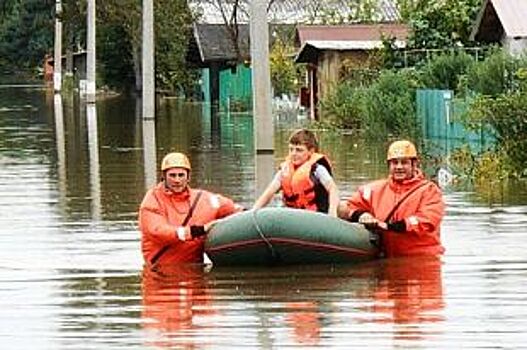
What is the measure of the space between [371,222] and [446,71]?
23511 mm

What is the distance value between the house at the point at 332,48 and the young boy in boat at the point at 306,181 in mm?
32040

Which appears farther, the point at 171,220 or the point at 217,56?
the point at 217,56

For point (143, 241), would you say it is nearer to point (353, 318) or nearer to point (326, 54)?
point (353, 318)

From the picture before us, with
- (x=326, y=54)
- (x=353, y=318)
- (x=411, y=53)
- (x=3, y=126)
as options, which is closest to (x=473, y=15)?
(x=411, y=53)

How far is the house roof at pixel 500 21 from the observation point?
38.7m

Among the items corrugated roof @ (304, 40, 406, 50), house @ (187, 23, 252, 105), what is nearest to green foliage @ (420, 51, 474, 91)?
corrugated roof @ (304, 40, 406, 50)

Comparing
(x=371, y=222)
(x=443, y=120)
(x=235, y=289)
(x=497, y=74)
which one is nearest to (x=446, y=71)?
(x=443, y=120)

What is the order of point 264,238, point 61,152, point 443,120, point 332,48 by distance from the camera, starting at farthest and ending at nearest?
point 332,48 < point 61,152 < point 443,120 < point 264,238

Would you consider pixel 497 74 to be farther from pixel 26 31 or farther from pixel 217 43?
pixel 26 31

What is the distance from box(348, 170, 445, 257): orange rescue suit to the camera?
15.3 m

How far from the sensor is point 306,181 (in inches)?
619

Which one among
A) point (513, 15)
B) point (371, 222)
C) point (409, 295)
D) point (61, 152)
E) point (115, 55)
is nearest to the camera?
point (409, 295)

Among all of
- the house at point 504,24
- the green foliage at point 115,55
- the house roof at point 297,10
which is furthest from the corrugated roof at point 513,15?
the green foliage at point 115,55

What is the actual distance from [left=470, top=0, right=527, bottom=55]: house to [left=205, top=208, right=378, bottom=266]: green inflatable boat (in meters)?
22.5
